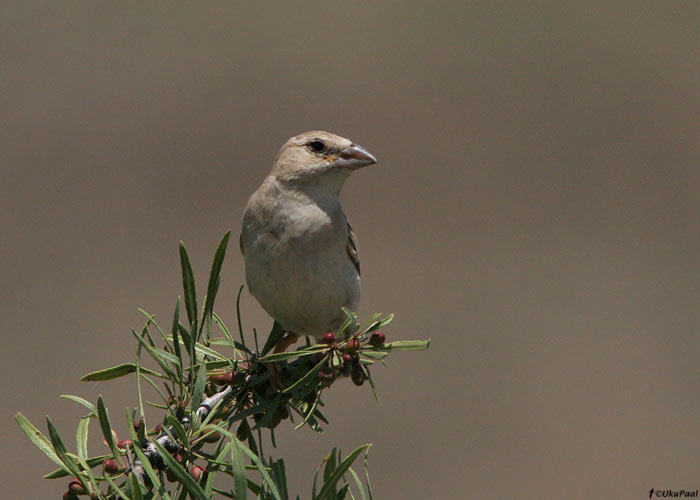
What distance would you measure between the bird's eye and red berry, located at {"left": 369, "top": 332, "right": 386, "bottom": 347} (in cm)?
153

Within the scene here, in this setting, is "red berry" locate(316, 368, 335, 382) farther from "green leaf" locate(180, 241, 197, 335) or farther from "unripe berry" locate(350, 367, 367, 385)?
"green leaf" locate(180, 241, 197, 335)

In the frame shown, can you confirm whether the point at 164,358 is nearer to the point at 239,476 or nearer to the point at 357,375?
the point at 239,476

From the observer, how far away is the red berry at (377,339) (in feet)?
6.82

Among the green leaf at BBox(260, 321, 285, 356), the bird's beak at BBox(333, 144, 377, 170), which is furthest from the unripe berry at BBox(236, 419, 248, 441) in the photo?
the bird's beak at BBox(333, 144, 377, 170)

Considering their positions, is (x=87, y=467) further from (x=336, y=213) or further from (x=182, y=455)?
(x=336, y=213)

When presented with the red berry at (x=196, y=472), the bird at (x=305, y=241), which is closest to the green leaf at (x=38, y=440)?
the red berry at (x=196, y=472)

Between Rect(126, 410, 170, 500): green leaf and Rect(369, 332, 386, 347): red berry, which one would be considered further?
Rect(369, 332, 386, 347): red berry

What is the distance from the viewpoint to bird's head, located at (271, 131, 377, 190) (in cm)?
344

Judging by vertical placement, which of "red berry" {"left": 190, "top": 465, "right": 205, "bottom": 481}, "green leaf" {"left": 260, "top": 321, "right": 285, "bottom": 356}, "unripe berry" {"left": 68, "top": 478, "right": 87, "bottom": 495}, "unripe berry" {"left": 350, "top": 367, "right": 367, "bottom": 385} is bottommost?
"green leaf" {"left": 260, "top": 321, "right": 285, "bottom": 356}

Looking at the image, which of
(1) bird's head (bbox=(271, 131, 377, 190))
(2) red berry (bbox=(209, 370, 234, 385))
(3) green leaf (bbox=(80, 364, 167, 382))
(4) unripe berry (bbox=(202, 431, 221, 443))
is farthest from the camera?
(1) bird's head (bbox=(271, 131, 377, 190))

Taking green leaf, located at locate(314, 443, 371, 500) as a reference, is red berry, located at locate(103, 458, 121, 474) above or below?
above

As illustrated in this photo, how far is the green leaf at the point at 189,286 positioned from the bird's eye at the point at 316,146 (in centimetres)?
168

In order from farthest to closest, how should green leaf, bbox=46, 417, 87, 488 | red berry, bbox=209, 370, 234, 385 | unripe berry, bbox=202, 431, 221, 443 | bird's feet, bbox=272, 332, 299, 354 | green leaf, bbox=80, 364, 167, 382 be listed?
bird's feet, bbox=272, 332, 299, 354, red berry, bbox=209, 370, 234, 385, green leaf, bbox=80, 364, 167, 382, unripe berry, bbox=202, 431, 221, 443, green leaf, bbox=46, 417, 87, 488

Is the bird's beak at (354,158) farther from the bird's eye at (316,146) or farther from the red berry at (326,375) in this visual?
the red berry at (326,375)
